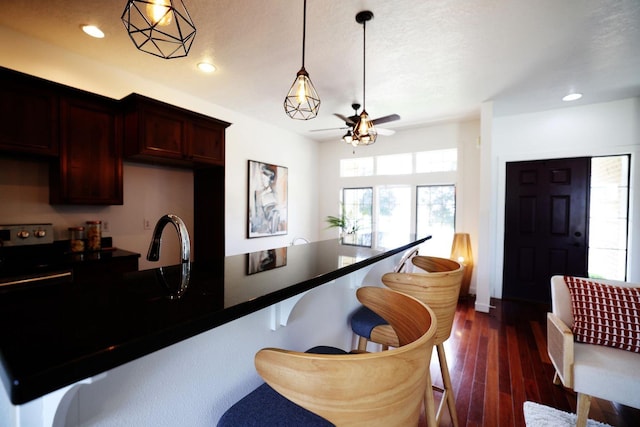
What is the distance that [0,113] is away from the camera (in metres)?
2.07

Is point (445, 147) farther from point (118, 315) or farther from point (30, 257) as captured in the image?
point (30, 257)

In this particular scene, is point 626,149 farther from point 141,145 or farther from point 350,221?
point 141,145

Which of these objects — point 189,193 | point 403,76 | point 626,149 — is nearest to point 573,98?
point 626,149

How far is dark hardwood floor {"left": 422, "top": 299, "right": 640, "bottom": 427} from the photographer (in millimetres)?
1820

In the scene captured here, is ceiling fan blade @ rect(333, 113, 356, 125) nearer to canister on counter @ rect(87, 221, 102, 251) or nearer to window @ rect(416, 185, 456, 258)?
window @ rect(416, 185, 456, 258)

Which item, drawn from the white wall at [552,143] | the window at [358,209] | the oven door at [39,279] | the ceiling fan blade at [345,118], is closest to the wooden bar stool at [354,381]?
the oven door at [39,279]

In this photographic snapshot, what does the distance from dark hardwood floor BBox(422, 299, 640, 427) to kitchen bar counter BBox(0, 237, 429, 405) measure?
178 centimetres

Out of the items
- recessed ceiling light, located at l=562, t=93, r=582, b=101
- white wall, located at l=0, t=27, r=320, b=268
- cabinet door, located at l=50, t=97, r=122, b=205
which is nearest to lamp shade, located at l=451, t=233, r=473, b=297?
recessed ceiling light, located at l=562, t=93, r=582, b=101

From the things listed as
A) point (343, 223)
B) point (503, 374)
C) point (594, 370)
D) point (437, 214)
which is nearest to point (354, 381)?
point (594, 370)

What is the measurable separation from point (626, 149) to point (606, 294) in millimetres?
2905

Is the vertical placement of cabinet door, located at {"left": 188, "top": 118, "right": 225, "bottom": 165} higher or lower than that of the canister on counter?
higher

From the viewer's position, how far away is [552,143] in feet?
12.8

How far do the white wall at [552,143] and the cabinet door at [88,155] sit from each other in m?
4.33

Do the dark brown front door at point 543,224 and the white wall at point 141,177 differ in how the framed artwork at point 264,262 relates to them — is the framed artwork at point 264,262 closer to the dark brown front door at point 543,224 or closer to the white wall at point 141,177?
the white wall at point 141,177
